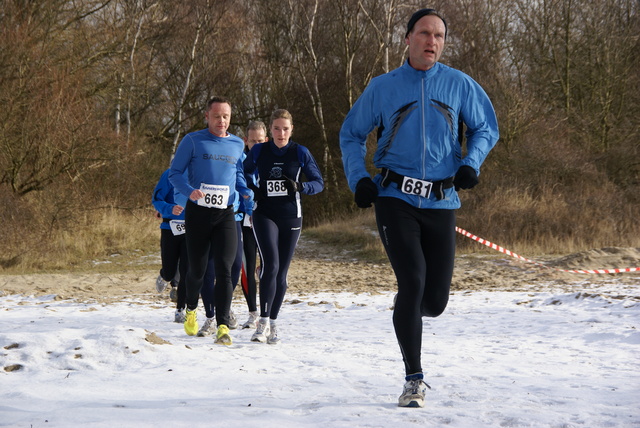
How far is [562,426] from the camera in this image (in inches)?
127

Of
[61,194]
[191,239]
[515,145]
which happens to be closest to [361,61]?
[515,145]

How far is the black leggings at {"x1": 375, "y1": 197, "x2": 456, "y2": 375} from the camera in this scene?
3.71 metres

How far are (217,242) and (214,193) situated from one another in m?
0.40

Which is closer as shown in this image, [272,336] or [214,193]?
[214,193]

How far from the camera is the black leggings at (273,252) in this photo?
6.16 meters

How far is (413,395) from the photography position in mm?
3602

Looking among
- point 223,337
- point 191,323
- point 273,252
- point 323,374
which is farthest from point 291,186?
point 323,374

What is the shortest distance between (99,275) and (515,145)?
13601mm

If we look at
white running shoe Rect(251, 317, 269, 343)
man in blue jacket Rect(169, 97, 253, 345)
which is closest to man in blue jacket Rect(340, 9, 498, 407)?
man in blue jacket Rect(169, 97, 253, 345)

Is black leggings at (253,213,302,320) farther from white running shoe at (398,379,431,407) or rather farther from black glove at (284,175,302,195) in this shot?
white running shoe at (398,379,431,407)

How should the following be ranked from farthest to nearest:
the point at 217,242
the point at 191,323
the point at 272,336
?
the point at 191,323 < the point at 272,336 < the point at 217,242

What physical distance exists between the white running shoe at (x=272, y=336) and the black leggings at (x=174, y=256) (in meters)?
1.42

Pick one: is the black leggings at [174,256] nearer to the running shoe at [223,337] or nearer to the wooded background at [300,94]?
the running shoe at [223,337]

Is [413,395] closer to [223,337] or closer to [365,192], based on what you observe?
[365,192]
